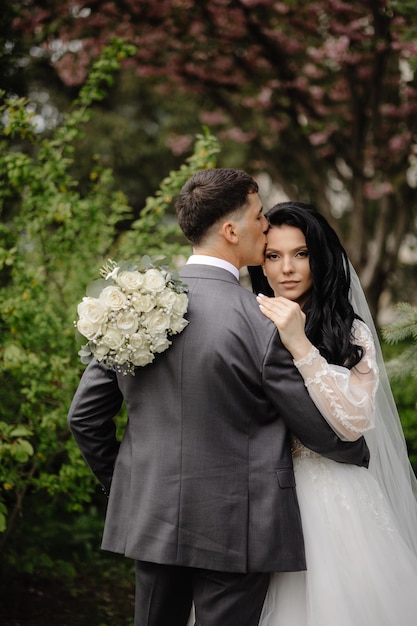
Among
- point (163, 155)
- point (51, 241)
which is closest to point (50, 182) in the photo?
point (51, 241)

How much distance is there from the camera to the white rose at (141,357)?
2320mm

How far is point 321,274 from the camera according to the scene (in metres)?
3.03

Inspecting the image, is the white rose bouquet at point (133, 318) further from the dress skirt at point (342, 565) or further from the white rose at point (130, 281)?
the dress skirt at point (342, 565)

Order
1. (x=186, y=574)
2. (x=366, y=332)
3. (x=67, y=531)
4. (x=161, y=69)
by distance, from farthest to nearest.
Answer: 1. (x=161, y=69)
2. (x=67, y=531)
3. (x=366, y=332)
4. (x=186, y=574)

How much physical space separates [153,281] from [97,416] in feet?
2.19

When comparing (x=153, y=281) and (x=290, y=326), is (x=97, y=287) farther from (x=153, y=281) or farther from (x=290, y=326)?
(x=290, y=326)

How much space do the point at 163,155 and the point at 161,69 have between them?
17.0ft

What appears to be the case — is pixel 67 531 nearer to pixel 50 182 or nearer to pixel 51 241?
pixel 51 241

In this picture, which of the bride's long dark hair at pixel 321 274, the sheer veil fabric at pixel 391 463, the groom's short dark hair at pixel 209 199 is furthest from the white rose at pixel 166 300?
the sheer veil fabric at pixel 391 463

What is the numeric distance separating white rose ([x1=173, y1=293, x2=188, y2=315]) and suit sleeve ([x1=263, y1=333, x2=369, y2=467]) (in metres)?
0.31

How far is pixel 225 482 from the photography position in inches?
94.9

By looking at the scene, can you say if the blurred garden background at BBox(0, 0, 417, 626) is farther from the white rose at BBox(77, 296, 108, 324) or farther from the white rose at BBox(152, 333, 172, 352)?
the white rose at BBox(77, 296, 108, 324)

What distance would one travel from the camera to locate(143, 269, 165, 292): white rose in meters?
2.33

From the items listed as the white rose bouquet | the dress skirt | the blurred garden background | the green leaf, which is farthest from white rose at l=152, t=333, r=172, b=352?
the blurred garden background
